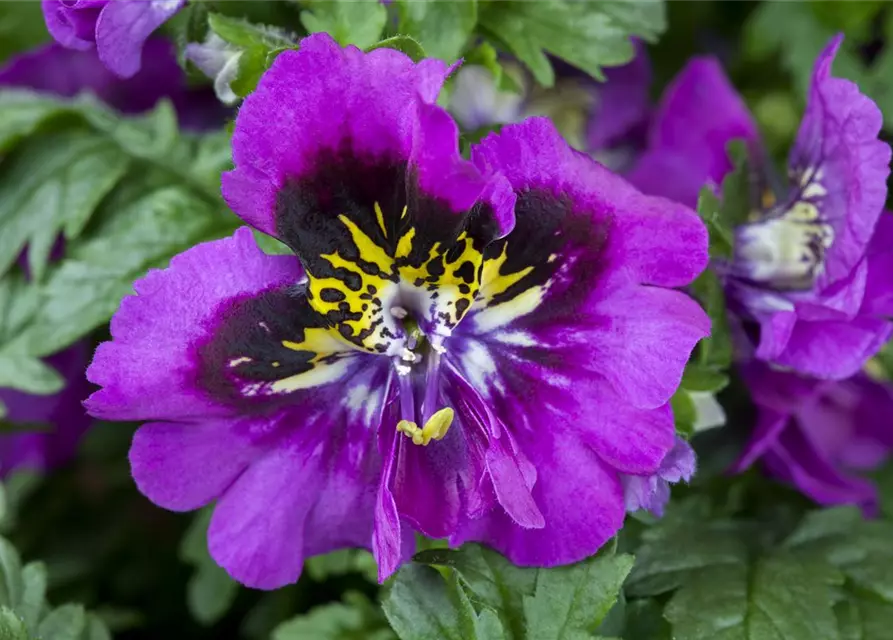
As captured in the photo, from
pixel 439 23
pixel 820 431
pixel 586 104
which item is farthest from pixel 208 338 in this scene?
pixel 586 104

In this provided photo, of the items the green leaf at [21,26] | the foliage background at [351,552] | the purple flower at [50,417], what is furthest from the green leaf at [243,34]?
the green leaf at [21,26]

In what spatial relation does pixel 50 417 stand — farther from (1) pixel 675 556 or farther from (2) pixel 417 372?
(1) pixel 675 556

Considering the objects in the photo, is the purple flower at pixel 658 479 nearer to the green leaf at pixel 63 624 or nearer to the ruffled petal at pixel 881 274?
the ruffled petal at pixel 881 274

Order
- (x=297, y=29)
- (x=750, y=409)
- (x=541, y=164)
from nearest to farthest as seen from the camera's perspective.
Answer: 1. (x=541, y=164)
2. (x=297, y=29)
3. (x=750, y=409)

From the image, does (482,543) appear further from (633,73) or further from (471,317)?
(633,73)

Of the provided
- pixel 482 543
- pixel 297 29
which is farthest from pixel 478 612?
pixel 297 29

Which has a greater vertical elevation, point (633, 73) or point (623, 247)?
point (623, 247)
